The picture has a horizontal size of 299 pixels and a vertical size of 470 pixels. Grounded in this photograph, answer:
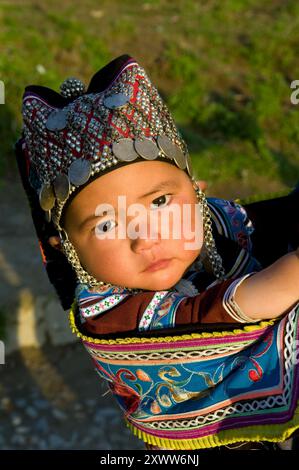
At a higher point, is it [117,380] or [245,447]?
[117,380]

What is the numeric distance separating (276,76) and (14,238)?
4.40 m

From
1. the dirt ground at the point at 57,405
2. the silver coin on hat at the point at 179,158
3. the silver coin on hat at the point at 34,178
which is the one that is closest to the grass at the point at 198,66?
the dirt ground at the point at 57,405

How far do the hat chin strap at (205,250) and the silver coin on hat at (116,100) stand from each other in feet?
1.43

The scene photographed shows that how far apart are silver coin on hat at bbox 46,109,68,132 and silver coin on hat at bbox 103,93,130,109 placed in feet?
0.54

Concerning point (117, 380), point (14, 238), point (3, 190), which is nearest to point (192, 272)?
point (117, 380)

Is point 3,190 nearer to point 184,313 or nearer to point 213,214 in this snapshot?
point 213,214

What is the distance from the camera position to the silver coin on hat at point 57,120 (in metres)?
2.53

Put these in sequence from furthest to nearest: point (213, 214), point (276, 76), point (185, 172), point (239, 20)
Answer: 1. point (239, 20)
2. point (276, 76)
3. point (213, 214)
4. point (185, 172)

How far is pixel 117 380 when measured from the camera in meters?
2.55

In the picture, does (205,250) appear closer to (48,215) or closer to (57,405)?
(48,215)

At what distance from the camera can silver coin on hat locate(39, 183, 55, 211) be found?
8.41ft

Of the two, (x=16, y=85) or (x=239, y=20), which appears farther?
(x=239, y=20)

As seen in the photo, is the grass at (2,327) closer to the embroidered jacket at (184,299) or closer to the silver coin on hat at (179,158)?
the embroidered jacket at (184,299)

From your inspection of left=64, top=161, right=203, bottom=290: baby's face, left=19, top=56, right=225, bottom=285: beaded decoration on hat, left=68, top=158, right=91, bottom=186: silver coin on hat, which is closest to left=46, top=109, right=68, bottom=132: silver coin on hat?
left=19, top=56, right=225, bottom=285: beaded decoration on hat
